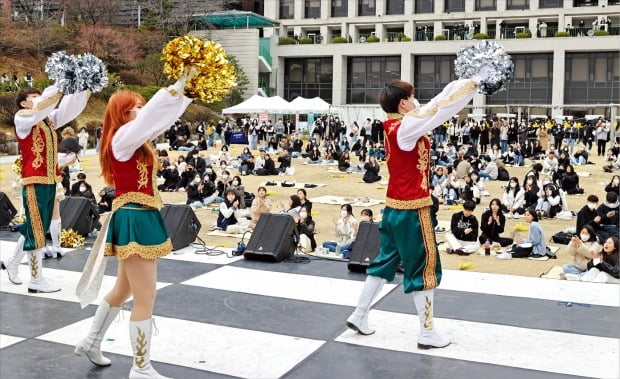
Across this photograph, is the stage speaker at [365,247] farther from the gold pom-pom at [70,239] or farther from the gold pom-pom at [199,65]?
the gold pom-pom at [199,65]

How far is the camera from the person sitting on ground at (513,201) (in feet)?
49.6

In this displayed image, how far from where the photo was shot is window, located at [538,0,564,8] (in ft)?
172

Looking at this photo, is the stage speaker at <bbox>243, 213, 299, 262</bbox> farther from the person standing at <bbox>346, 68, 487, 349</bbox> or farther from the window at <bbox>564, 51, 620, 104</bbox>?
the window at <bbox>564, 51, 620, 104</bbox>

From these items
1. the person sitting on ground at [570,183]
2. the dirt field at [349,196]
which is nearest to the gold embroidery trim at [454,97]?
the dirt field at [349,196]

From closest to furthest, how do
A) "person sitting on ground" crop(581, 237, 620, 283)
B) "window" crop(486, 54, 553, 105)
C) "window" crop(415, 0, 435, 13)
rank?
"person sitting on ground" crop(581, 237, 620, 283) → "window" crop(486, 54, 553, 105) → "window" crop(415, 0, 435, 13)

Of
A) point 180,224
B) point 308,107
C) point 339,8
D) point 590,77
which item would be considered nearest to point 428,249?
point 180,224

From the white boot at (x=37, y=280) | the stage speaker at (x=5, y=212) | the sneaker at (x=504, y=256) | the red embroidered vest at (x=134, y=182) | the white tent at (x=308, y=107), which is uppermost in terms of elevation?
the white tent at (x=308, y=107)

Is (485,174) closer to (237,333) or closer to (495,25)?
(237,333)

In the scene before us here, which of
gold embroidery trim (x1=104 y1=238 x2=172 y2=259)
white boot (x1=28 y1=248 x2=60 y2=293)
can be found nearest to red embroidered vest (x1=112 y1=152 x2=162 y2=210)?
gold embroidery trim (x1=104 y1=238 x2=172 y2=259)

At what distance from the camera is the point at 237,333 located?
5.89m

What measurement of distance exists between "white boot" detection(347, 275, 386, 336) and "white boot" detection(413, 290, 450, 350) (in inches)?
12.7

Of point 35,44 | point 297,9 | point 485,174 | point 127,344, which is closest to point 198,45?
point 127,344

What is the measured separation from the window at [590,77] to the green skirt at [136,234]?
5107 cm

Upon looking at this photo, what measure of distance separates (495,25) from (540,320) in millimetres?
51117
